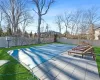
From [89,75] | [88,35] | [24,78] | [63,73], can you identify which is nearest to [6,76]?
[24,78]

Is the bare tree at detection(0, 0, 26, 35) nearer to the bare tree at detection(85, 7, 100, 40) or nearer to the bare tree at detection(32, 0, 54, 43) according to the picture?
the bare tree at detection(32, 0, 54, 43)

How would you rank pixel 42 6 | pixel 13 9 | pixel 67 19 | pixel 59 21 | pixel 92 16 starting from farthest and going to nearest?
1. pixel 59 21
2. pixel 67 19
3. pixel 92 16
4. pixel 42 6
5. pixel 13 9

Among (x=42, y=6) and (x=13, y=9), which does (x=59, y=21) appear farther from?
(x=13, y=9)

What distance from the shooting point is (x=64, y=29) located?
143 feet

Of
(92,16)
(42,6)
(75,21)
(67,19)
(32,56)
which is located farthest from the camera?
(67,19)

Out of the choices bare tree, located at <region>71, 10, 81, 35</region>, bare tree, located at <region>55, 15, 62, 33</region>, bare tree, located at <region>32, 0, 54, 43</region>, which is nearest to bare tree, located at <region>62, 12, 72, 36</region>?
bare tree, located at <region>71, 10, 81, 35</region>

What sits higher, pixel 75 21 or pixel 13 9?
pixel 13 9

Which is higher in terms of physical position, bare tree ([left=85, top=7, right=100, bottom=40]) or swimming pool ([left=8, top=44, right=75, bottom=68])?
bare tree ([left=85, top=7, right=100, bottom=40])

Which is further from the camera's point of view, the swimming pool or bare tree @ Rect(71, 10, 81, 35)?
bare tree @ Rect(71, 10, 81, 35)

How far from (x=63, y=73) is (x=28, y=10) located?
81.2ft

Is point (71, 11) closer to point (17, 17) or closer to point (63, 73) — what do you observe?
point (17, 17)

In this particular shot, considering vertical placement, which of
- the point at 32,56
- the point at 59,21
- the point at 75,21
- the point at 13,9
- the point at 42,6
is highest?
the point at 42,6

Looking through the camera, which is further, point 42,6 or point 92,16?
point 92,16

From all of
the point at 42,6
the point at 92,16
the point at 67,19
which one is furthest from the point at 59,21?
the point at 42,6
